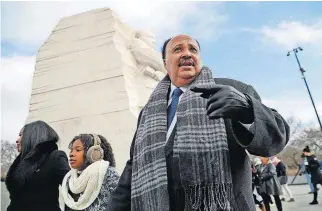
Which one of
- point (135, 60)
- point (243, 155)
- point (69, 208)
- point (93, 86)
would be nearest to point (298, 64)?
point (135, 60)

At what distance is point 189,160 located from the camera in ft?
4.02

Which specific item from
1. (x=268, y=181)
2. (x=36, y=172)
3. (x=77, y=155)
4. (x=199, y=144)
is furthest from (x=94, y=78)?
(x=199, y=144)

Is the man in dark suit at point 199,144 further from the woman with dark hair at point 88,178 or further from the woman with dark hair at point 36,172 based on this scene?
the woman with dark hair at point 36,172

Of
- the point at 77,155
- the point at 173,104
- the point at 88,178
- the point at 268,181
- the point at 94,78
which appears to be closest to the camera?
the point at 173,104

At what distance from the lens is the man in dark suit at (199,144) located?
1.16 metres

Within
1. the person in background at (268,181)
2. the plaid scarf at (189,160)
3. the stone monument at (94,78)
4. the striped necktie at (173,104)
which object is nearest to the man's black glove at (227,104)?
the plaid scarf at (189,160)

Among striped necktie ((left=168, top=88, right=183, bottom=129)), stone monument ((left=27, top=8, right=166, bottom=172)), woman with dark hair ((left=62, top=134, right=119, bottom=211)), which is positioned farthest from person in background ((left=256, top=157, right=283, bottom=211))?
striped necktie ((left=168, top=88, right=183, bottom=129))

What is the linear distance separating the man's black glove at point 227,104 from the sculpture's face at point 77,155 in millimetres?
1736

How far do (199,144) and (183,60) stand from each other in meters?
0.41

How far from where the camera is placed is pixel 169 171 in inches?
52.3

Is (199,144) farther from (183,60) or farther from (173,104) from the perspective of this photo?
(183,60)

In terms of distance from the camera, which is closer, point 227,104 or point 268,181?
point 227,104

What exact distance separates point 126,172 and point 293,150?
3455 cm

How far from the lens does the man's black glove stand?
1094 millimetres
